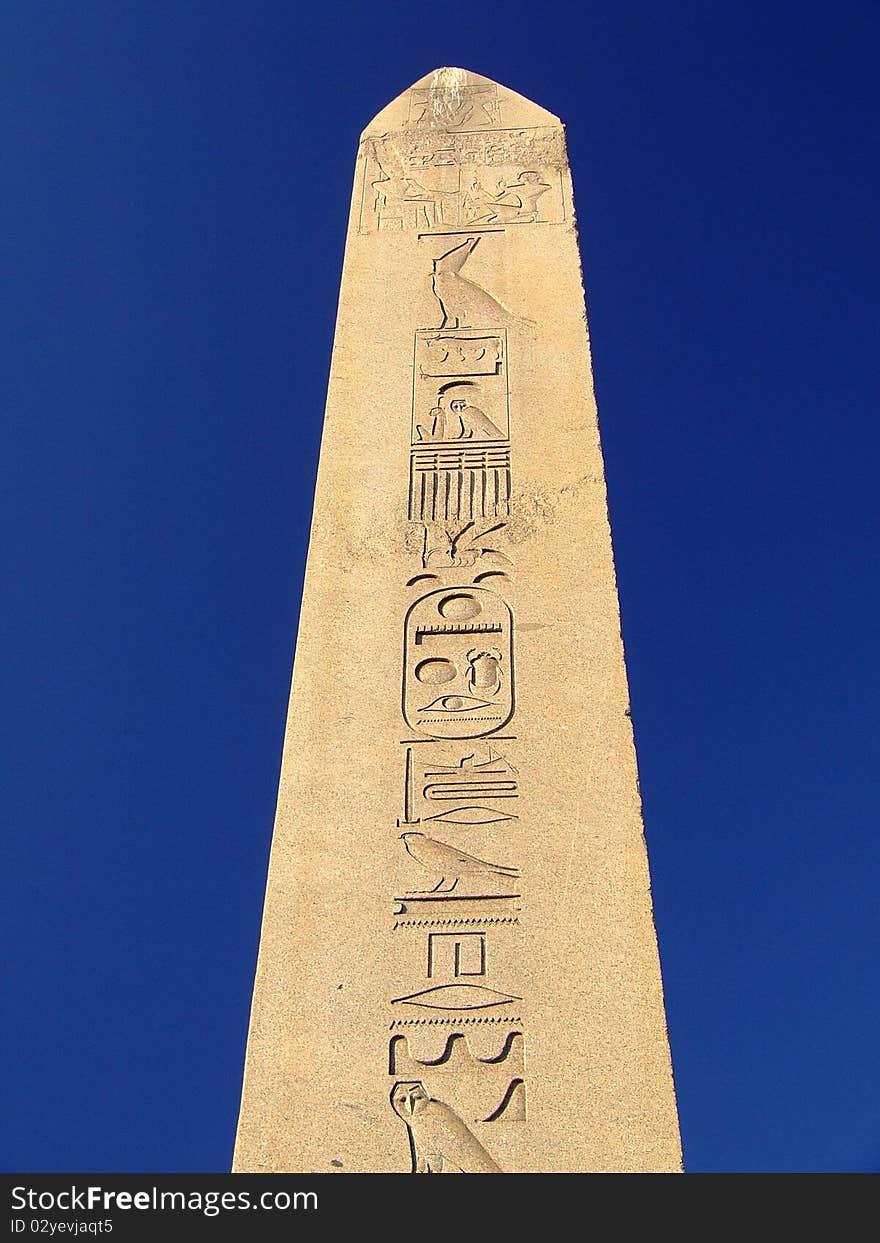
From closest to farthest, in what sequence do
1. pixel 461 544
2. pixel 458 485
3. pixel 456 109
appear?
1. pixel 461 544
2. pixel 458 485
3. pixel 456 109

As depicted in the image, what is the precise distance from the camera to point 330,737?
379 centimetres

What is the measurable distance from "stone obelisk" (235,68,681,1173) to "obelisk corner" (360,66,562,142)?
69cm

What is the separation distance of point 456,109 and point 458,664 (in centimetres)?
277

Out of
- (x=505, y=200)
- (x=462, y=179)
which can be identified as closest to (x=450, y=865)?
(x=505, y=200)

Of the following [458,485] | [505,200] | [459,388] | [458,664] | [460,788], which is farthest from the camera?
[505,200]

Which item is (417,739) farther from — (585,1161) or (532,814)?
(585,1161)

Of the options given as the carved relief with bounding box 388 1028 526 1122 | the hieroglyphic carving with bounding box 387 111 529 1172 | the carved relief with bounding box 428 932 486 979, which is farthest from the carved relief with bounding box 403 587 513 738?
the carved relief with bounding box 388 1028 526 1122

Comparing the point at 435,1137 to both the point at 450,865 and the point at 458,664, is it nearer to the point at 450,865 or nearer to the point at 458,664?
the point at 450,865

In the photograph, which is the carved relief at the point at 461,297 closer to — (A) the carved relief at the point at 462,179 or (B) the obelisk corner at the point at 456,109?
(A) the carved relief at the point at 462,179

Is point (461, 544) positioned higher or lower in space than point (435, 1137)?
higher

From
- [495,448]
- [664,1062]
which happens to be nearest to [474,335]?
[495,448]

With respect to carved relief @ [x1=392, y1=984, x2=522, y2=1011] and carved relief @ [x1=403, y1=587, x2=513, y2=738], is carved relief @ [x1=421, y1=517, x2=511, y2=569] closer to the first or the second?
carved relief @ [x1=403, y1=587, x2=513, y2=738]

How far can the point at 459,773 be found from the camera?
365cm

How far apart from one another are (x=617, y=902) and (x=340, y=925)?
Result: 687 millimetres
